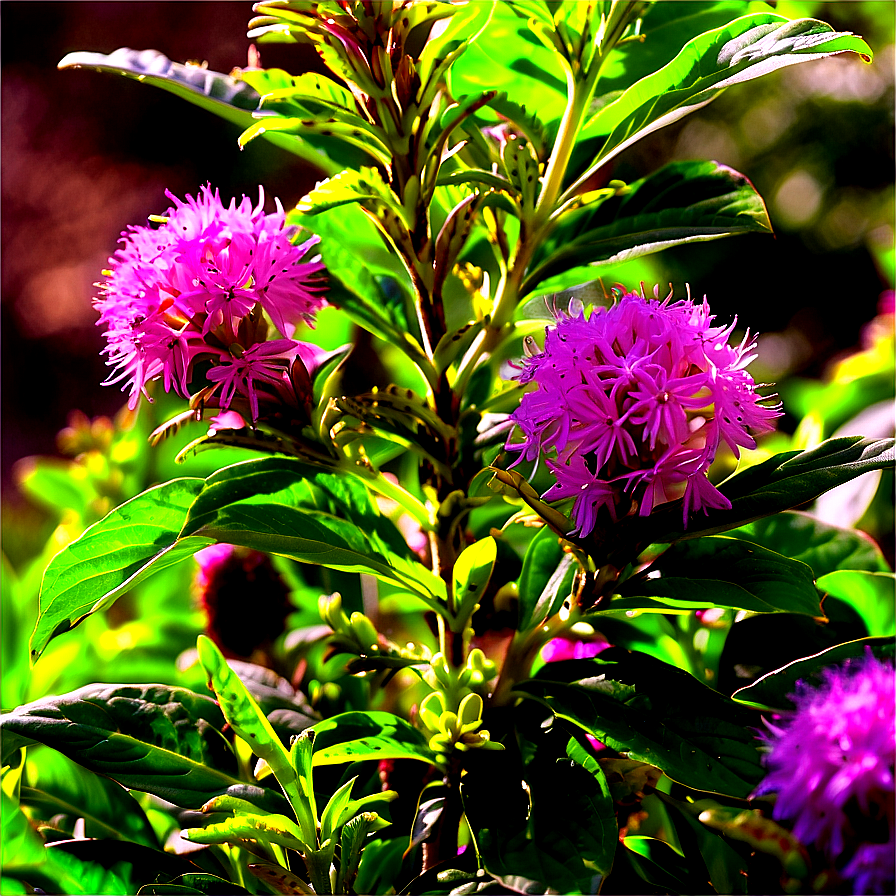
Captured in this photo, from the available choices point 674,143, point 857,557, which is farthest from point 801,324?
point 857,557

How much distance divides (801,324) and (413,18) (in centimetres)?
266

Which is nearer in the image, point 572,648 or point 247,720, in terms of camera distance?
point 247,720

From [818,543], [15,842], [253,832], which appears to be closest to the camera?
[253,832]

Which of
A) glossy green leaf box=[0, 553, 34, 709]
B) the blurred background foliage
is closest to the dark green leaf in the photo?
glossy green leaf box=[0, 553, 34, 709]

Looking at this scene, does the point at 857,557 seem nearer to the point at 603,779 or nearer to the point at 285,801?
the point at 603,779

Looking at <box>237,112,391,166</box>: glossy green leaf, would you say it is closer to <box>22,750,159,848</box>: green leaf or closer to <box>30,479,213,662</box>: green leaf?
<box>30,479,213,662</box>: green leaf

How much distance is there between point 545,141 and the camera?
0.62 m

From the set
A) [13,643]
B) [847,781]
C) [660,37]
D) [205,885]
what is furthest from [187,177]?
[847,781]

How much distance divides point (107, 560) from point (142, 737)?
140 millimetres

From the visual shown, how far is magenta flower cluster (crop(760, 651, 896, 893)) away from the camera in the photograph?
0.33 metres

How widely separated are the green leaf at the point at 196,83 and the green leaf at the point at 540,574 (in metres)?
0.32

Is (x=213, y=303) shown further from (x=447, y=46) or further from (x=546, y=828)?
(x=546, y=828)

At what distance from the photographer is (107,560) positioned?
1.60ft

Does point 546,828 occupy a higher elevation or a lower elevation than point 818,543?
lower
